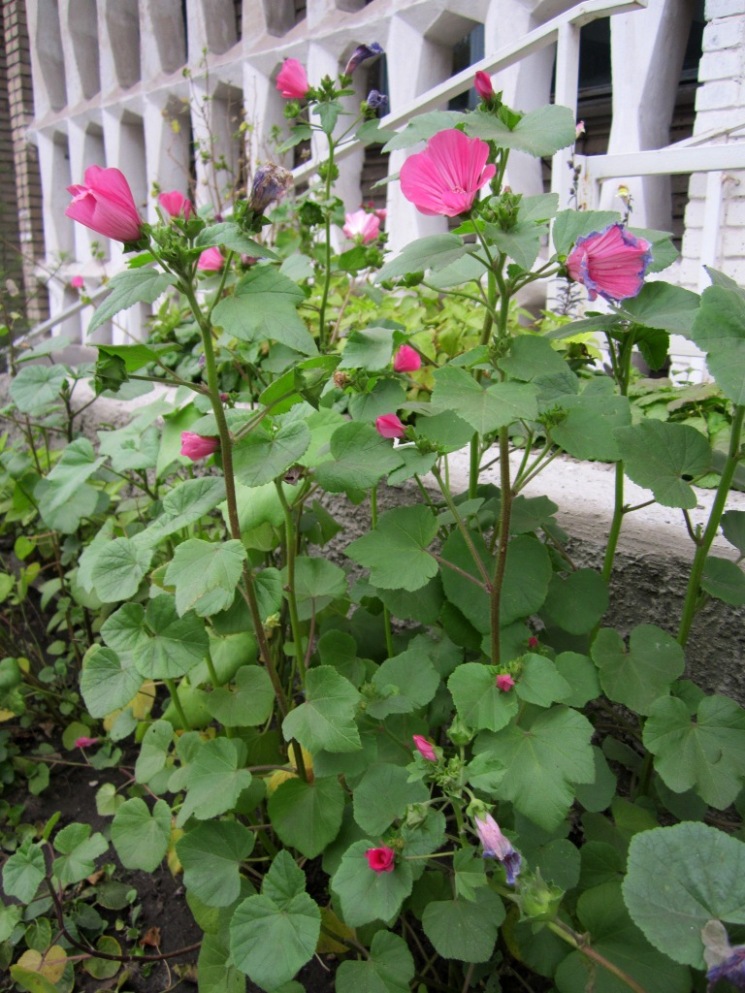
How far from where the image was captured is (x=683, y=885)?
1.76 ft

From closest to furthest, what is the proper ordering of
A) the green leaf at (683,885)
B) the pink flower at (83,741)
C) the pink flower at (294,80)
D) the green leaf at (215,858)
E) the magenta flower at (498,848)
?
1. the green leaf at (683,885)
2. the magenta flower at (498,848)
3. the green leaf at (215,858)
4. the pink flower at (294,80)
5. the pink flower at (83,741)

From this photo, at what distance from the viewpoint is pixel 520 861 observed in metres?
0.64

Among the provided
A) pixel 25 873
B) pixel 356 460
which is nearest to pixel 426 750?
pixel 356 460

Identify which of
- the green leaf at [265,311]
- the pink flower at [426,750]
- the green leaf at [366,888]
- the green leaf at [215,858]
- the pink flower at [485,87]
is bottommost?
the green leaf at [215,858]

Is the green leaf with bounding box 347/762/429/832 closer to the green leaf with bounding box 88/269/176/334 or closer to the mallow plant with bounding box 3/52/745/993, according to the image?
the mallow plant with bounding box 3/52/745/993

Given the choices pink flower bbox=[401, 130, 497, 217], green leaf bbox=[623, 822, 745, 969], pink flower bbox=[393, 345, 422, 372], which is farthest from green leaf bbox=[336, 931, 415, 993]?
pink flower bbox=[401, 130, 497, 217]

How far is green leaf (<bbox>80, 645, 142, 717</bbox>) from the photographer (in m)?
0.86

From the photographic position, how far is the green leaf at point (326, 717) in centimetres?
78

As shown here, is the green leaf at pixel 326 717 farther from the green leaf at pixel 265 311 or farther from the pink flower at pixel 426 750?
the green leaf at pixel 265 311

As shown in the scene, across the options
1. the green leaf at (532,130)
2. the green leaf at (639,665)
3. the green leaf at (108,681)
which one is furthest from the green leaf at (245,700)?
the green leaf at (532,130)

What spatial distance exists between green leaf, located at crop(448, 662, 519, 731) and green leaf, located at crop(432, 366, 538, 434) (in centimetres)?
28

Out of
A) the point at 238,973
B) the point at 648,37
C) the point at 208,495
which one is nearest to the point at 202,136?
the point at 648,37

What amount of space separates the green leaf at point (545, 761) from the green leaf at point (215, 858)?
36 centimetres

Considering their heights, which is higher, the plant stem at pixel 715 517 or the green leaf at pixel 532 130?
the green leaf at pixel 532 130
